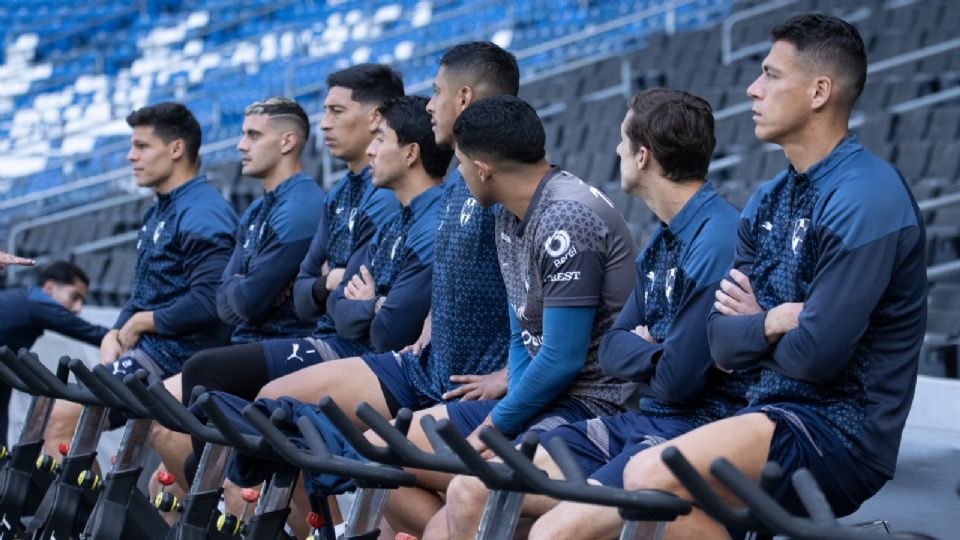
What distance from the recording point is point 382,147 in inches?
178

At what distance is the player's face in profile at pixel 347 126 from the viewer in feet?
16.5

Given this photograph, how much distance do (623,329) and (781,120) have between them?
2.07 ft

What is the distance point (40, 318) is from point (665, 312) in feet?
11.7

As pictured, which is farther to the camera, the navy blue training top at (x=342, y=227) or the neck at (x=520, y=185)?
the navy blue training top at (x=342, y=227)

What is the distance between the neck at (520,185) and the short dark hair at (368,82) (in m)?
1.49

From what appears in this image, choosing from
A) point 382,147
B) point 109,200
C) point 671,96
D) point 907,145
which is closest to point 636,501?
point 671,96

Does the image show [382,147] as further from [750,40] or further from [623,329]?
[750,40]

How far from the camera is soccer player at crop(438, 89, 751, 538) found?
321 centimetres

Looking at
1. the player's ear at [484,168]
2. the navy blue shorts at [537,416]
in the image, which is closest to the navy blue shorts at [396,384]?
the navy blue shorts at [537,416]

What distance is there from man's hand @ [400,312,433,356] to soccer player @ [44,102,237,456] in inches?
51.8

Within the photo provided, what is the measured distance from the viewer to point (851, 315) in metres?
2.81

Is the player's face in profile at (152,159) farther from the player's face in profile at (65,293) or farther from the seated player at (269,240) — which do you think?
Answer: the player's face in profile at (65,293)

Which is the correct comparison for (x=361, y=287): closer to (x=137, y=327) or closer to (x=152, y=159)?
(x=137, y=327)

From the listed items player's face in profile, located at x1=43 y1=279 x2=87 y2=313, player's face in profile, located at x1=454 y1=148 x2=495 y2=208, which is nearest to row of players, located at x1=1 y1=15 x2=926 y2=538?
player's face in profile, located at x1=454 y1=148 x2=495 y2=208
